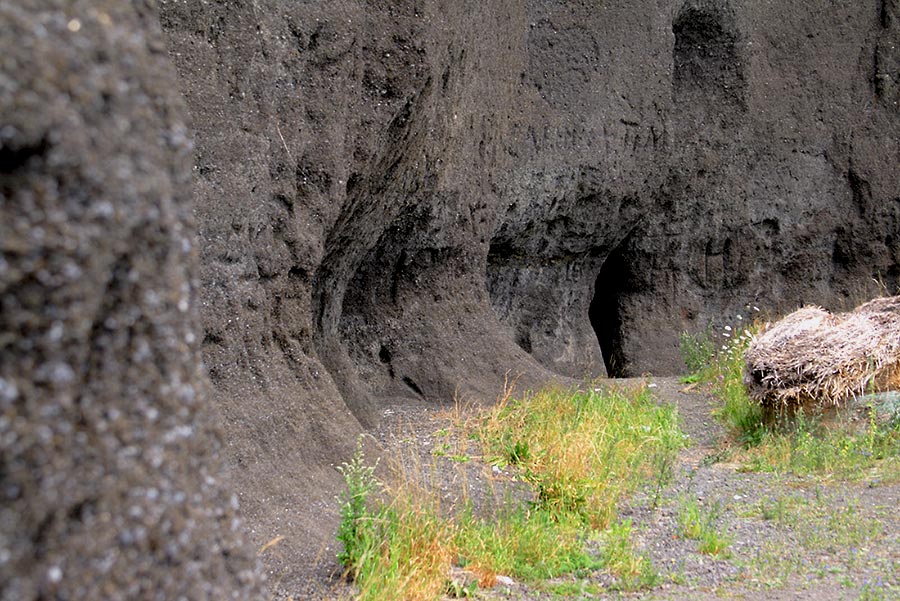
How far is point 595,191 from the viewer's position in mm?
9758

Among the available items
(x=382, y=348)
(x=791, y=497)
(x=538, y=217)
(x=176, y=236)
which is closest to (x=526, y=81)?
(x=538, y=217)

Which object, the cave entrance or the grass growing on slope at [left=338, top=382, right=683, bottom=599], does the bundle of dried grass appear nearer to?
the grass growing on slope at [left=338, top=382, right=683, bottom=599]

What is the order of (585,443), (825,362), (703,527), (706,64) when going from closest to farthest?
1. (703,527)
2. (585,443)
3. (825,362)
4. (706,64)

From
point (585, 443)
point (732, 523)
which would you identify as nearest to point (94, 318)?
point (732, 523)

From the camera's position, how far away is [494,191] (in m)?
8.12

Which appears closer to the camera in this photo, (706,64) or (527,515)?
(527,515)

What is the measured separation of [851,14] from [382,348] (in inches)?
275

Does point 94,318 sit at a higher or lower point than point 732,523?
higher

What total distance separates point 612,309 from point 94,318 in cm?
1027

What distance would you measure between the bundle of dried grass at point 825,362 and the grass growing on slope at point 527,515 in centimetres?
66

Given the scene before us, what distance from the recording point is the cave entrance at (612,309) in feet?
37.3

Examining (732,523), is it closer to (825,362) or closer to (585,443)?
(585,443)

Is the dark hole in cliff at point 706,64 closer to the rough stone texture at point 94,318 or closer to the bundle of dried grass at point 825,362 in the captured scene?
the bundle of dried grass at point 825,362

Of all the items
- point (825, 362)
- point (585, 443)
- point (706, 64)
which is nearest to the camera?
point (585, 443)
